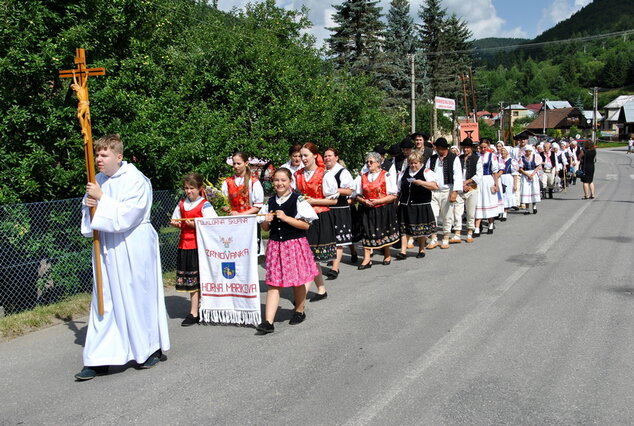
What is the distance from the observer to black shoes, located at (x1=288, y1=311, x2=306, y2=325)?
6621 mm

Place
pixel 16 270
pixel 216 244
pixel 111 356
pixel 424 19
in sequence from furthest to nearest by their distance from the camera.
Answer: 1. pixel 424 19
2. pixel 16 270
3. pixel 216 244
4. pixel 111 356

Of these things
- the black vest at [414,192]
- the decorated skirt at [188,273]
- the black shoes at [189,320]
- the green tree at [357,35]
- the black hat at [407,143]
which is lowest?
the black shoes at [189,320]

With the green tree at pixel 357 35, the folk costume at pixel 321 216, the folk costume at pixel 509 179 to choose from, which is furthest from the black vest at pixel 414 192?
the green tree at pixel 357 35

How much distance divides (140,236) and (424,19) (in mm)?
60686

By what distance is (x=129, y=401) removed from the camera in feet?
15.4

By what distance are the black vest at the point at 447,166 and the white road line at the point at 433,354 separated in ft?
9.40

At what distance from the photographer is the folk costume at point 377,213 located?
956 centimetres

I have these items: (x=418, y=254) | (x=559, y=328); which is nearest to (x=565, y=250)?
(x=418, y=254)

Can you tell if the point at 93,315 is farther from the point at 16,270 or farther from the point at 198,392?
the point at 16,270

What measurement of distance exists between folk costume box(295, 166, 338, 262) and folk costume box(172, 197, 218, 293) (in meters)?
1.74

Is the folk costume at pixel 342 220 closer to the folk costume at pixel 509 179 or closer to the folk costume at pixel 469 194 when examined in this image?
the folk costume at pixel 469 194

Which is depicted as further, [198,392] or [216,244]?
[216,244]

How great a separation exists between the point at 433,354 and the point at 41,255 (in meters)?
5.32

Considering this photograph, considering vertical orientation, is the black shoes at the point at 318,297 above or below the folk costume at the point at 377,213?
below
